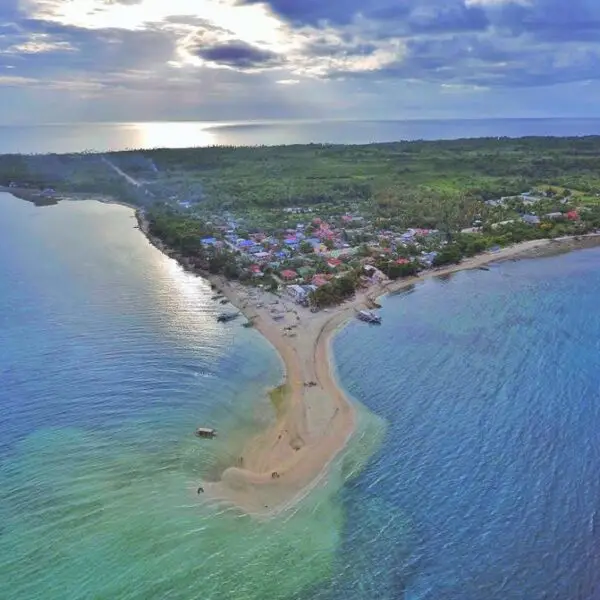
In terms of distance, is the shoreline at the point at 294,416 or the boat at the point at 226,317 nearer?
the shoreline at the point at 294,416

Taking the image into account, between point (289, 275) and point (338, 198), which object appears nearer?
point (289, 275)

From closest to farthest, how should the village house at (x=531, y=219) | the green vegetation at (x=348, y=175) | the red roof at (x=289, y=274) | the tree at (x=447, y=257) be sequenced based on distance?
the red roof at (x=289, y=274), the tree at (x=447, y=257), the village house at (x=531, y=219), the green vegetation at (x=348, y=175)

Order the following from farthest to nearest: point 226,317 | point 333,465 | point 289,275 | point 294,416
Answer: point 289,275 < point 226,317 < point 294,416 < point 333,465

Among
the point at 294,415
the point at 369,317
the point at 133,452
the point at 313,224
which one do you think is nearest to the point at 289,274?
the point at 369,317

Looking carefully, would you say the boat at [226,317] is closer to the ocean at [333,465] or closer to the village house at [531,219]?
the ocean at [333,465]

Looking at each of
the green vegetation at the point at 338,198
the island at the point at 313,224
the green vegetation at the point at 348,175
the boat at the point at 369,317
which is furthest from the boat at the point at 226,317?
the green vegetation at the point at 348,175

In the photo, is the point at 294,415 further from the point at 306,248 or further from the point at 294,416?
the point at 306,248
